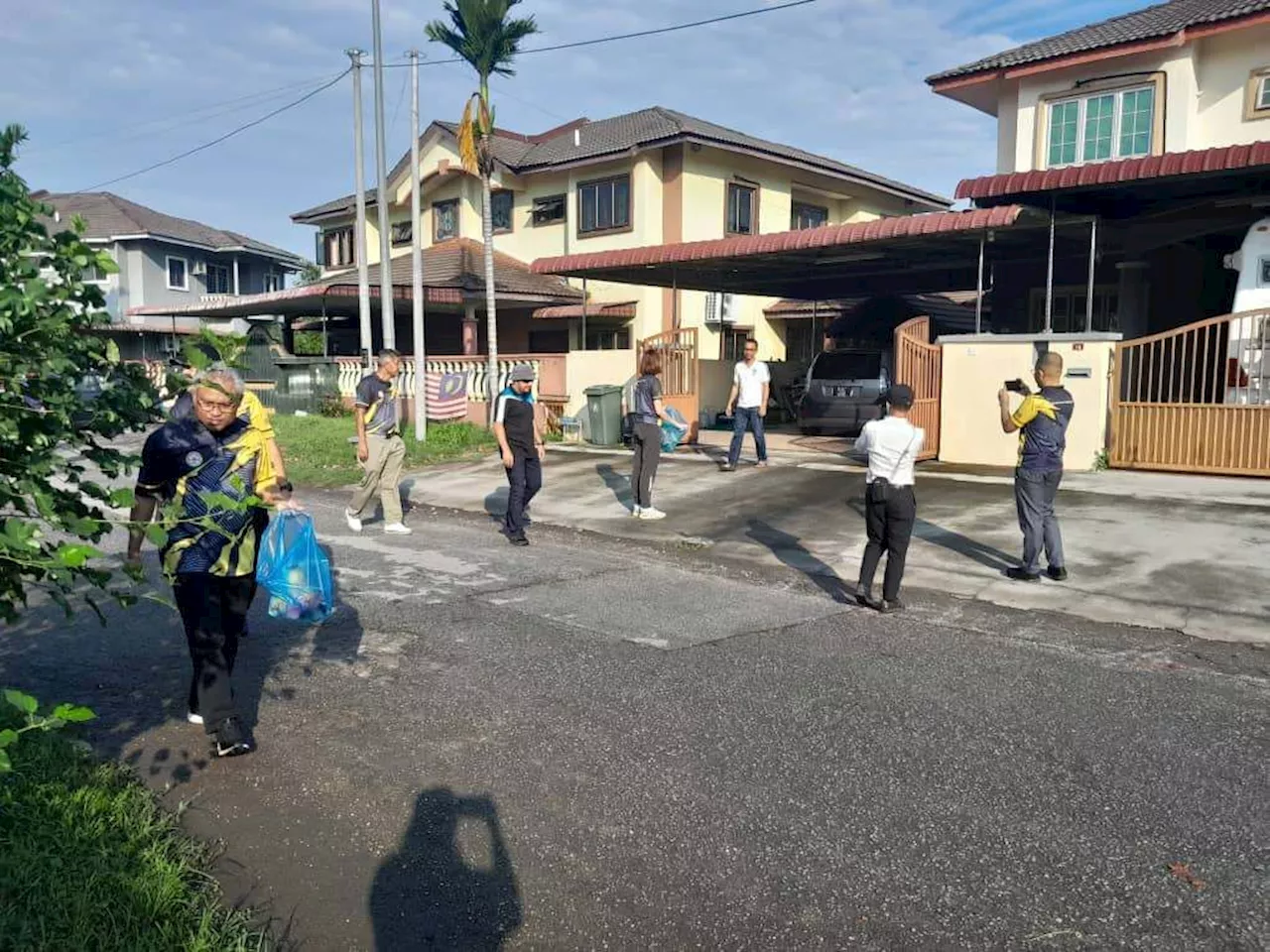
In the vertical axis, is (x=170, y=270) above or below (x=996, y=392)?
above

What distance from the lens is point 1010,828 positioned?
11.9ft

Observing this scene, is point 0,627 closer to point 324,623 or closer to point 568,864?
point 324,623

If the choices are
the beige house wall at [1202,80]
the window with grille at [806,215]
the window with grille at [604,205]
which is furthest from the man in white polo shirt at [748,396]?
the window with grille at [806,215]

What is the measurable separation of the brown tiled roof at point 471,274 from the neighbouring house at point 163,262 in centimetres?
1291

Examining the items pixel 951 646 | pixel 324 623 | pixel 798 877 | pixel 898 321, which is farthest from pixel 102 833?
pixel 898 321

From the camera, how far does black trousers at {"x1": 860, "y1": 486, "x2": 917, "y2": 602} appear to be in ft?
22.1

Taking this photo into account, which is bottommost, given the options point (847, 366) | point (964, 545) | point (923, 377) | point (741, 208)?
point (964, 545)

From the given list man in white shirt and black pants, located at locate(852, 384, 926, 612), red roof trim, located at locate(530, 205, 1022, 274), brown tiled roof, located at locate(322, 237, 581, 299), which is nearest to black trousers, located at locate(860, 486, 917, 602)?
man in white shirt and black pants, located at locate(852, 384, 926, 612)

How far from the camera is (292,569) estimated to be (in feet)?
15.9

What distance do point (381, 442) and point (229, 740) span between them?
5.64m

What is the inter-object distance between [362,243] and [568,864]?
59.0 feet

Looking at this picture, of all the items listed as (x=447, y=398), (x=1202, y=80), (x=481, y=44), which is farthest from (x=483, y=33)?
(x=1202, y=80)

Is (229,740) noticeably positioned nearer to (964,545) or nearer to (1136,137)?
(964,545)

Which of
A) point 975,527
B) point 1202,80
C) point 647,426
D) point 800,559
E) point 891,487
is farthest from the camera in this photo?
point 1202,80
